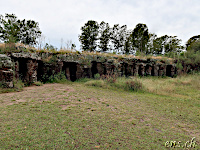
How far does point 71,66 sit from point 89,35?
1386 centimetres

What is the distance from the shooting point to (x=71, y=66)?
39.2 ft

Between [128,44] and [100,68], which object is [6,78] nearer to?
[100,68]

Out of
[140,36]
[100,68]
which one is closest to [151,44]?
[140,36]

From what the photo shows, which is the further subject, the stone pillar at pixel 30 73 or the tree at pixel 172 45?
the tree at pixel 172 45

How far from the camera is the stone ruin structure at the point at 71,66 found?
755cm

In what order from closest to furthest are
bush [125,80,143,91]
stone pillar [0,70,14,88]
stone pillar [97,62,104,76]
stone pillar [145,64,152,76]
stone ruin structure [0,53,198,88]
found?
stone pillar [0,70,14,88] < stone ruin structure [0,53,198,88] < bush [125,80,143,91] < stone pillar [97,62,104,76] < stone pillar [145,64,152,76]

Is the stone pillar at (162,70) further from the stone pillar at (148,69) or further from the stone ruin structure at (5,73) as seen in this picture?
the stone ruin structure at (5,73)

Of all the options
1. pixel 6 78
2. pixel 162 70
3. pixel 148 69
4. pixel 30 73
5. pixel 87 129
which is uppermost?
pixel 148 69

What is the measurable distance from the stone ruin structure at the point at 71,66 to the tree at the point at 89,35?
1159 centimetres

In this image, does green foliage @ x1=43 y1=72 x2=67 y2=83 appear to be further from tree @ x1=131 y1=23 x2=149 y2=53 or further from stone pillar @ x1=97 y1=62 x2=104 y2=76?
tree @ x1=131 y1=23 x2=149 y2=53

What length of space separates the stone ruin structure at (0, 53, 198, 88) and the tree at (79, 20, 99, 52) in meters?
11.6

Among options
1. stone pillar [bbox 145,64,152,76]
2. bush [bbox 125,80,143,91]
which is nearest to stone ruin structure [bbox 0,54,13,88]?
bush [bbox 125,80,143,91]

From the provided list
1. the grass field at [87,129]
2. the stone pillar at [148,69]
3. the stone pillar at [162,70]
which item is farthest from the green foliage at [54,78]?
the stone pillar at [162,70]

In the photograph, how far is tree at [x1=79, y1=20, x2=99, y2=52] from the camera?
2375cm
